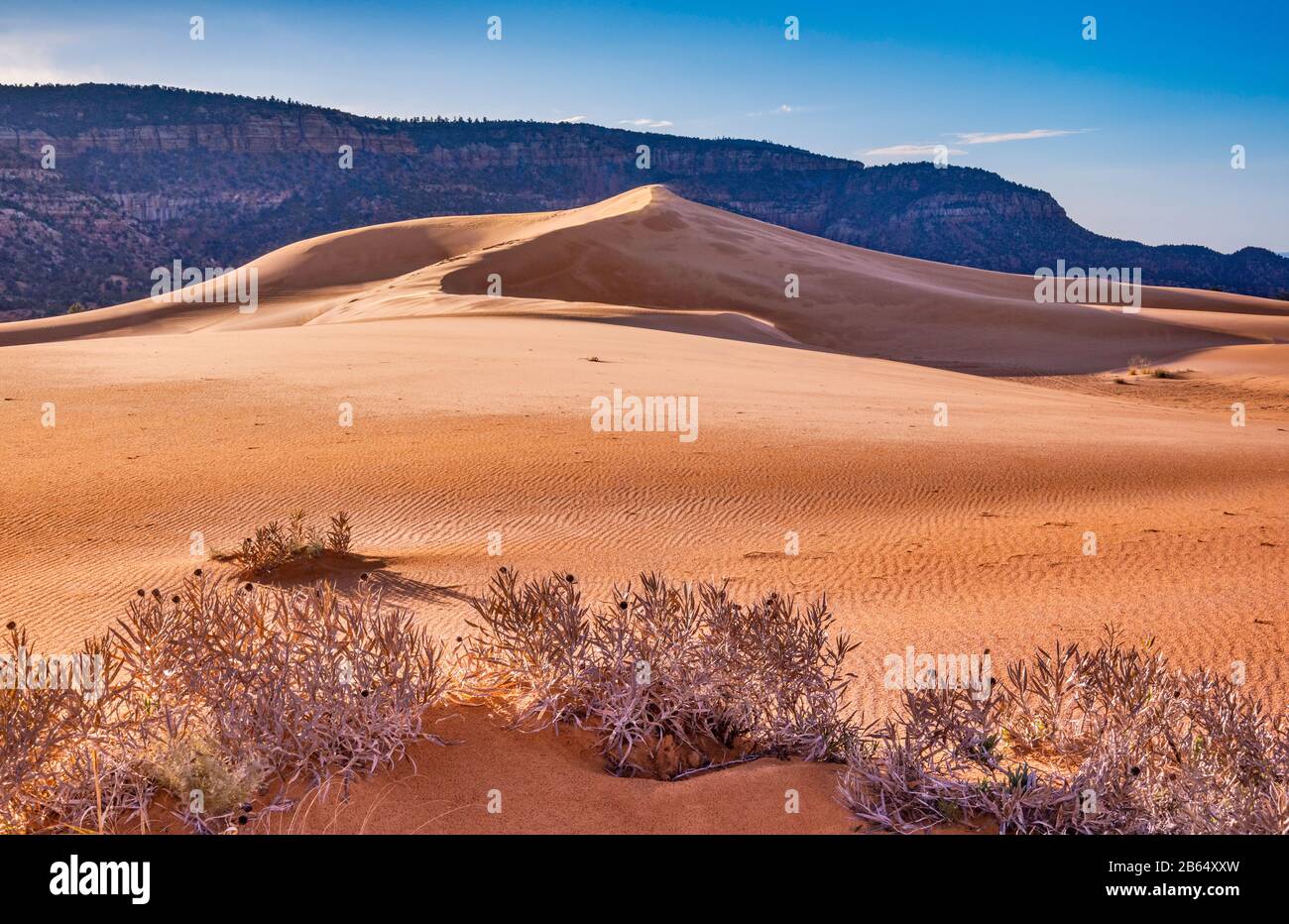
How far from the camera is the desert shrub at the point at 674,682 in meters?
3.73

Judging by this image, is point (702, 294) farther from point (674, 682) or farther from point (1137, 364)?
point (674, 682)

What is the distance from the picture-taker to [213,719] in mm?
3311

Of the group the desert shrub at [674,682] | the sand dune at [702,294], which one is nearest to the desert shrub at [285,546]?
the desert shrub at [674,682]

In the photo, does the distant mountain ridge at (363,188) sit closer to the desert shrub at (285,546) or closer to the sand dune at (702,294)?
the sand dune at (702,294)

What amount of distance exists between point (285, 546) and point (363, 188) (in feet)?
289

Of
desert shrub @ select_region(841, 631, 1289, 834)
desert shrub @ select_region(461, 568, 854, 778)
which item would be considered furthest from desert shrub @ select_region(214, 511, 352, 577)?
desert shrub @ select_region(841, 631, 1289, 834)

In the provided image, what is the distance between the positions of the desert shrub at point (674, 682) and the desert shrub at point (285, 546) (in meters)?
3.93

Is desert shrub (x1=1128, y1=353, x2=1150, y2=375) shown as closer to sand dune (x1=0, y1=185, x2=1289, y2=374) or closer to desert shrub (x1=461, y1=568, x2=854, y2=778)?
sand dune (x1=0, y1=185, x2=1289, y2=374)

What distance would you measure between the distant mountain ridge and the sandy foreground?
49755mm

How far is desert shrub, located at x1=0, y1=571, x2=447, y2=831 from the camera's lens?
3.08 metres

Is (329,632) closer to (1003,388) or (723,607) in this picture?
(723,607)
